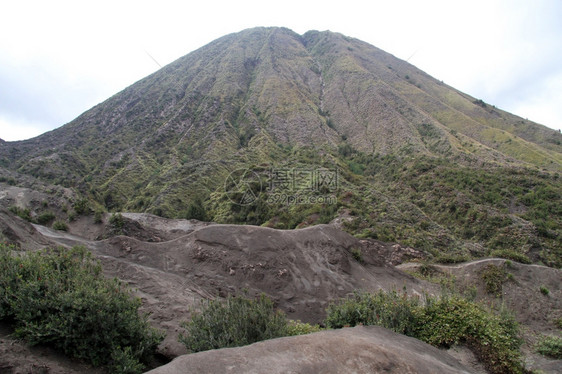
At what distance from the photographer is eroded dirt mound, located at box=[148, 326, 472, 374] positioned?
12.0 ft

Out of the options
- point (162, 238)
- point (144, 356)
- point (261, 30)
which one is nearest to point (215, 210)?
point (162, 238)

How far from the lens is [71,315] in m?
4.62

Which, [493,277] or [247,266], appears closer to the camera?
[247,266]

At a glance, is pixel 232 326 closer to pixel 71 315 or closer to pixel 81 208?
pixel 71 315

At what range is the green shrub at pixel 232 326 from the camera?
542 cm

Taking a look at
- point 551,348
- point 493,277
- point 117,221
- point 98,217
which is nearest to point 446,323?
point 551,348

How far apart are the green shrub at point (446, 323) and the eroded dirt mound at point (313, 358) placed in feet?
7.97

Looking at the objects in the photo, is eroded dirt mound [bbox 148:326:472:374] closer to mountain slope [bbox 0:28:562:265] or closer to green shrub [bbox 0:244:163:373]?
green shrub [bbox 0:244:163:373]

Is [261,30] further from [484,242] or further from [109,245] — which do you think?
[109,245]

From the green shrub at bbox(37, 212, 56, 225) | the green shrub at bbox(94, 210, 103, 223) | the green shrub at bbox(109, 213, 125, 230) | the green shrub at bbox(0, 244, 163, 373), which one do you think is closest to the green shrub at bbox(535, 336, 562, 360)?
the green shrub at bbox(0, 244, 163, 373)

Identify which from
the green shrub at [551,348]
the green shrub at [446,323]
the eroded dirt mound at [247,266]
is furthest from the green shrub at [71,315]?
the green shrub at [551,348]

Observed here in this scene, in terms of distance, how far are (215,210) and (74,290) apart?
99.7 ft

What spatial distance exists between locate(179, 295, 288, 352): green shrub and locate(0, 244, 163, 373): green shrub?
0.89m

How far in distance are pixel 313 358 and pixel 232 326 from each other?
6.73 feet
